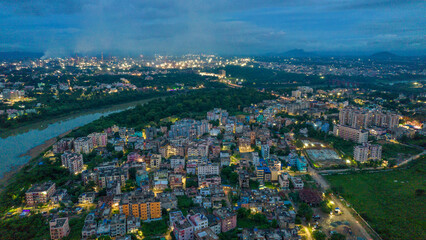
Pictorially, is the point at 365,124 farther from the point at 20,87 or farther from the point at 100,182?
the point at 20,87

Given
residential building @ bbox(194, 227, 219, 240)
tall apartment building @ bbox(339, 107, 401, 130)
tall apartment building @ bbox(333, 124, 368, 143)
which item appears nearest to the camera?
residential building @ bbox(194, 227, 219, 240)

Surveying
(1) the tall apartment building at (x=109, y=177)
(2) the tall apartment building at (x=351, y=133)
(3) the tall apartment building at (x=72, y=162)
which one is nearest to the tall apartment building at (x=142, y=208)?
(1) the tall apartment building at (x=109, y=177)

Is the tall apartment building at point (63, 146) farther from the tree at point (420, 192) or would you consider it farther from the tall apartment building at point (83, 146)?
the tree at point (420, 192)

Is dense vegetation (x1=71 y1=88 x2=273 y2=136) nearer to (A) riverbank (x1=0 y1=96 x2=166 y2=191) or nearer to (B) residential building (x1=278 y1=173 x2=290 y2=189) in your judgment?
(A) riverbank (x1=0 y1=96 x2=166 y2=191)

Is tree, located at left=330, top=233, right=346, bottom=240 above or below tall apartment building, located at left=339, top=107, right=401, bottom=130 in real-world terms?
below

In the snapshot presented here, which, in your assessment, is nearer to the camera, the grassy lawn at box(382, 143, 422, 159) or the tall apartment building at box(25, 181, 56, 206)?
the tall apartment building at box(25, 181, 56, 206)

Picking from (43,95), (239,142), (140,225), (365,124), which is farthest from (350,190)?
(43,95)

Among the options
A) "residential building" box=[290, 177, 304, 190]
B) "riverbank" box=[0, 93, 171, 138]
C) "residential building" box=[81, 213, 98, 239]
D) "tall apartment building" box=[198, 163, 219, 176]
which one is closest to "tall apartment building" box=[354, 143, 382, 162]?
"residential building" box=[290, 177, 304, 190]
